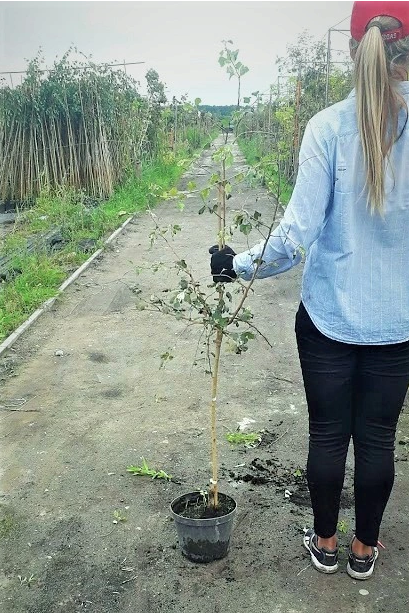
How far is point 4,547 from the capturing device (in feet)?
9.04

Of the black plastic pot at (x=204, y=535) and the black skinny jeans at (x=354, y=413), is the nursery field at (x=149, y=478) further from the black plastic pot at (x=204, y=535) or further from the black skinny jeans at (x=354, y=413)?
the black skinny jeans at (x=354, y=413)

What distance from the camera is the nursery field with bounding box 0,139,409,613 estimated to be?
245 cm

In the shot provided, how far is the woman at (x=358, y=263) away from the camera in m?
2.00

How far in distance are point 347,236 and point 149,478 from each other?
1.72m

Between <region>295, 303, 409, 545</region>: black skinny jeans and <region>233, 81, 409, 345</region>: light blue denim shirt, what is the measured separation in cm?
7

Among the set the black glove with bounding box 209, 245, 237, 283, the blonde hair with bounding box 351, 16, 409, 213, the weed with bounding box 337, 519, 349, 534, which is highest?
the blonde hair with bounding box 351, 16, 409, 213

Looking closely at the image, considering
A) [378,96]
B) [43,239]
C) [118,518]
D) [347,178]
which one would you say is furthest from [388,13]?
[43,239]

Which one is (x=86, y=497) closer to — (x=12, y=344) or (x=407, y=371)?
(x=407, y=371)

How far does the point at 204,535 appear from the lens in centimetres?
254

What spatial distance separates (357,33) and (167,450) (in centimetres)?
227

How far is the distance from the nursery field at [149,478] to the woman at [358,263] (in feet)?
1.18

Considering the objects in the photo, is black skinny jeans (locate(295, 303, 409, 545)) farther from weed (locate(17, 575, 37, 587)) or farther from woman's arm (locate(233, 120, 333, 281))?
weed (locate(17, 575, 37, 587))

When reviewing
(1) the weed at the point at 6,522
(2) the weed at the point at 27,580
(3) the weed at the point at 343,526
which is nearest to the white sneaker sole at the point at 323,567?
(3) the weed at the point at 343,526

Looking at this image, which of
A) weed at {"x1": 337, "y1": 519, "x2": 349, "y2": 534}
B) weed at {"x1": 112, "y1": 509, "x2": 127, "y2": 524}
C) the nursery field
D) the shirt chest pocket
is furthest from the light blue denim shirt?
weed at {"x1": 112, "y1": 509, "x2": 127, "y2": 524}
